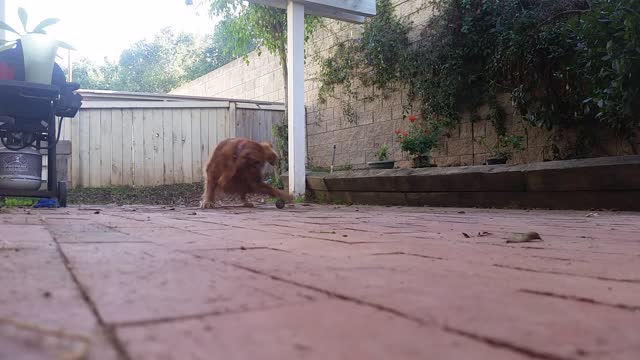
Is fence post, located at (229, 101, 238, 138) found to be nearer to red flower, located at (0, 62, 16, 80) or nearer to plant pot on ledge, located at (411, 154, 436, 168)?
plant pot on ledge, located at (411, 154, 436, 168)

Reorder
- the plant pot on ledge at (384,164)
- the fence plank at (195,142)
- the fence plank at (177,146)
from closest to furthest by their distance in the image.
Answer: the plant pot on ledge at (384,164), the fence plank at (177,146), the fence plank at (195,142)

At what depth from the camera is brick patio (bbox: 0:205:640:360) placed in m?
0.72

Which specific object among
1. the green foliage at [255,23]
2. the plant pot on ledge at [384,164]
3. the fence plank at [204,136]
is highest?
the green foliage at [255,23]

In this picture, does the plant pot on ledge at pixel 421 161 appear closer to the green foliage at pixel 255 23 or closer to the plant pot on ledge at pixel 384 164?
the plant pot on ledge at pixel 384 164

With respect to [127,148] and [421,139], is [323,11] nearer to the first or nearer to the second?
[421,139]

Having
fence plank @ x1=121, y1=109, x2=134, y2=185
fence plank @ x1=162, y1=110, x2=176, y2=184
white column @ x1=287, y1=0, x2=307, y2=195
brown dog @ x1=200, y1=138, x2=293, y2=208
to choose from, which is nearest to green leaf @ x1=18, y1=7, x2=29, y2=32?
brown dog @ x1=200, y1=138, x2=293, y2=208

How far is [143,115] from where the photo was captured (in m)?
9.59

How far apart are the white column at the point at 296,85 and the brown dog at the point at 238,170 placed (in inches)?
64.9

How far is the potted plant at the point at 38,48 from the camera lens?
4.71 meters

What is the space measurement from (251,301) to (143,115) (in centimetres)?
930

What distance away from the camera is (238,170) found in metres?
5.52

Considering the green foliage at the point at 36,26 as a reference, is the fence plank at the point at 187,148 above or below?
below

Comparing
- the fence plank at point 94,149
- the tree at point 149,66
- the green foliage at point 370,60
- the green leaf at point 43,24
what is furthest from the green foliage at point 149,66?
the green leaf at point 43,24

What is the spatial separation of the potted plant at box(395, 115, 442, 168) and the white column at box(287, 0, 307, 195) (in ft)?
4.88
